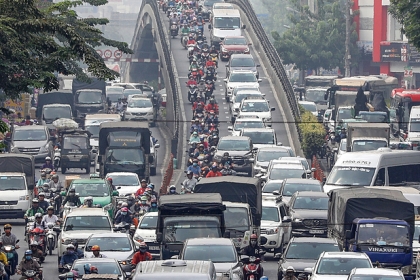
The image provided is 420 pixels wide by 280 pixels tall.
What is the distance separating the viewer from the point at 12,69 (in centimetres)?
2661

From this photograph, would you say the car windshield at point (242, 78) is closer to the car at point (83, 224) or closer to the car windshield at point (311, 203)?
the car windshield at point (311, 203)

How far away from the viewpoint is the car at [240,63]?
2997 inches

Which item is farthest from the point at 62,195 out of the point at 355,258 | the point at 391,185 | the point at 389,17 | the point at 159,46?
the point at 389,17

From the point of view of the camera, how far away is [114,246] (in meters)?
32.7

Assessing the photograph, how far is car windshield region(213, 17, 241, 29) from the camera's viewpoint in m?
86.8

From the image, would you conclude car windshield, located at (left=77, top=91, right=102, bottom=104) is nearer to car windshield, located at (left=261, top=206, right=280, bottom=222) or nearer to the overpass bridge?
the overpass bridge

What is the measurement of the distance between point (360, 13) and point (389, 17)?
5.65m

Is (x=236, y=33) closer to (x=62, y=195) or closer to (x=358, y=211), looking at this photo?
(x=62, y=195)

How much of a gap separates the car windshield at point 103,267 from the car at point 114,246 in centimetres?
269

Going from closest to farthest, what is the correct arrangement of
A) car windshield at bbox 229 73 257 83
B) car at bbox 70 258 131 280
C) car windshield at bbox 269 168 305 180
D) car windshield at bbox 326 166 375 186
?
1. car at bbox 70 258 131 280
2. car windshield at bbox 326 166 375 186
3. car windshield at bbox 269 168 305 180
4. car windshield at bbox 229 73 257 83

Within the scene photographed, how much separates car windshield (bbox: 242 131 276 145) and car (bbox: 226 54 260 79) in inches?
748

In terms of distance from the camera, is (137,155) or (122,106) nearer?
(137,155)

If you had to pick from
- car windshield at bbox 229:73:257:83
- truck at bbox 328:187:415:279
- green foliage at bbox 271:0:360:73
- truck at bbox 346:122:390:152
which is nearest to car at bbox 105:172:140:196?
truck at bbox 346:122:390:152

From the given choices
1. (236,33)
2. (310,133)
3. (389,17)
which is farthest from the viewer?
(389,17)
